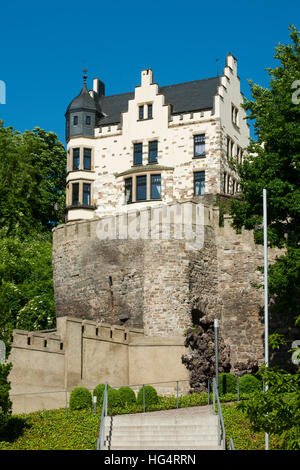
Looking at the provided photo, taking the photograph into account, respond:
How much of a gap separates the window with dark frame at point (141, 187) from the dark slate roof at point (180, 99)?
476 cm

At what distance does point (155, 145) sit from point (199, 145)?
2.99 metres

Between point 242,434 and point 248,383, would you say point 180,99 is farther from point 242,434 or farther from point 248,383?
point 242,434

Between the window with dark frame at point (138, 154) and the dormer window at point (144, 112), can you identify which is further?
the dormer window at point (144, 112)

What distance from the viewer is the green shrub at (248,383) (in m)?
32.1

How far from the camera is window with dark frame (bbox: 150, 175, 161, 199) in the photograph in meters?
48.6

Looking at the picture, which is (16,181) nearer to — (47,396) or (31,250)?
(31,250)

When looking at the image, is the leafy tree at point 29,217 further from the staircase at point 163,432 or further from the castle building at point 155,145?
the staircase at point 163,432

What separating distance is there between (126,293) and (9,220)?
1438cm

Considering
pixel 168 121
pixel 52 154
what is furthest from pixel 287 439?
pixel 52 154

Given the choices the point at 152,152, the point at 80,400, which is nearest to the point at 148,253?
the point at 80,400

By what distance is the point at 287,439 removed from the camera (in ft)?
58.9

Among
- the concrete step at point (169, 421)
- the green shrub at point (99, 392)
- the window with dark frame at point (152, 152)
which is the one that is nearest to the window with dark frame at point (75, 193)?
the window with dark frame at point (152, 152)

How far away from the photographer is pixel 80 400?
97.2 ft

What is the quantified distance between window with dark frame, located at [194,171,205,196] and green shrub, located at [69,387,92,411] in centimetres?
2063
